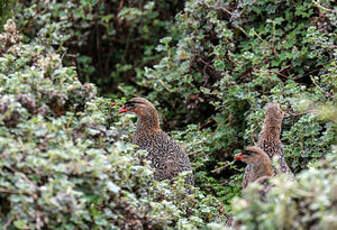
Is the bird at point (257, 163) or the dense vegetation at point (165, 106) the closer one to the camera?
the dense vegetation at point (165, 106)

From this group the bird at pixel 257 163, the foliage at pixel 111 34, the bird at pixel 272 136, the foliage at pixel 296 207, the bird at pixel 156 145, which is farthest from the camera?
the foliage at pixel 111 34

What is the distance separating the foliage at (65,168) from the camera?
3.97 meters

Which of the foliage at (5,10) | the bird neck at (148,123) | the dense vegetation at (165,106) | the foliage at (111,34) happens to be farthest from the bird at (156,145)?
the foliage at (111,34)

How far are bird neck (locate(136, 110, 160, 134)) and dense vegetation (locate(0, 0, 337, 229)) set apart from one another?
462 millimetres

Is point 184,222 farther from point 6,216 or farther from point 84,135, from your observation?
point 6,216

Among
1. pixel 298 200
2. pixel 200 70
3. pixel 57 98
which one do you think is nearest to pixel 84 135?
pixel 57 98

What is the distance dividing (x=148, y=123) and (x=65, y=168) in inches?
120

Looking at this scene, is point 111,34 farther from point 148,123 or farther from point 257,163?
point 257,163

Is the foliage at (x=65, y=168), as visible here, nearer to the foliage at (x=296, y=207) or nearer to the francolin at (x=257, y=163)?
the francolin at (x=257, y=163)

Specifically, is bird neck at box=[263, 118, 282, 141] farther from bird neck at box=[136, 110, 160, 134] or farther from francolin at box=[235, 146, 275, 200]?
bird neck at box=[136, 110, 160, 134]

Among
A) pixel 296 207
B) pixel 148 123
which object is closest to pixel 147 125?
pixel 148 123

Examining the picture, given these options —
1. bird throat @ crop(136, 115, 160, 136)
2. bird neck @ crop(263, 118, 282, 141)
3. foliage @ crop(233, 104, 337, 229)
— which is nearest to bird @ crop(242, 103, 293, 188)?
bird neck @ crop(263, 118, 282, 141)

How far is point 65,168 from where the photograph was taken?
4078mm

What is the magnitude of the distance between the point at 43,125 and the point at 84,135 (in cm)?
47
